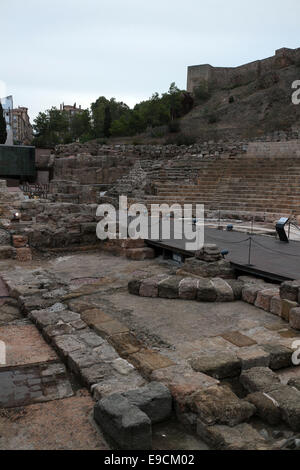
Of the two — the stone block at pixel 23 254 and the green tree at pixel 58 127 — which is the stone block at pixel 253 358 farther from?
the green tree at pixel 58 127

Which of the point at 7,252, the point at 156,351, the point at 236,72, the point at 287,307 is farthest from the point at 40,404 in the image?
the point at 236,72

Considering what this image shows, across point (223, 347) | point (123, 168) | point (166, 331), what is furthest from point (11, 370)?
point (123, 168)

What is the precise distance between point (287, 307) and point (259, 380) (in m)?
2.22

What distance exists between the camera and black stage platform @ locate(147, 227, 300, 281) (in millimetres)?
7680

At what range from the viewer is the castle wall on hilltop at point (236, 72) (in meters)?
43.1

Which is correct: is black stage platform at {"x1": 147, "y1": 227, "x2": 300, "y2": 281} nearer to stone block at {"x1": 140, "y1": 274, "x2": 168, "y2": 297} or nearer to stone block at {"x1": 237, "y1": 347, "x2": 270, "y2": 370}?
stone block at {"x1": 140, "y1": 274, "x2": 168, "y2": 297}

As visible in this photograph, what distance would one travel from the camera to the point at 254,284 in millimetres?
7305

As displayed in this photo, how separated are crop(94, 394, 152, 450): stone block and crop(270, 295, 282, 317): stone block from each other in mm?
3548

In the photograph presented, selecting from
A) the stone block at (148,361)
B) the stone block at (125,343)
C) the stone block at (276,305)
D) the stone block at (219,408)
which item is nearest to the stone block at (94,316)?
the stone block at (125,343)

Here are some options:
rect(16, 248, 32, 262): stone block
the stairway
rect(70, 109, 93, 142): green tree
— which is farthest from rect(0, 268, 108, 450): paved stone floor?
rect(70, 109, 93, 142): green tree

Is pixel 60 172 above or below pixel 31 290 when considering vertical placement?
above

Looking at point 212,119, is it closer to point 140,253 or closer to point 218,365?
point 140,253

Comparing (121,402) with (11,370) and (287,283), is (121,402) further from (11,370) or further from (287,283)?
(287,283)

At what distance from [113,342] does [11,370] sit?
4.24ft
